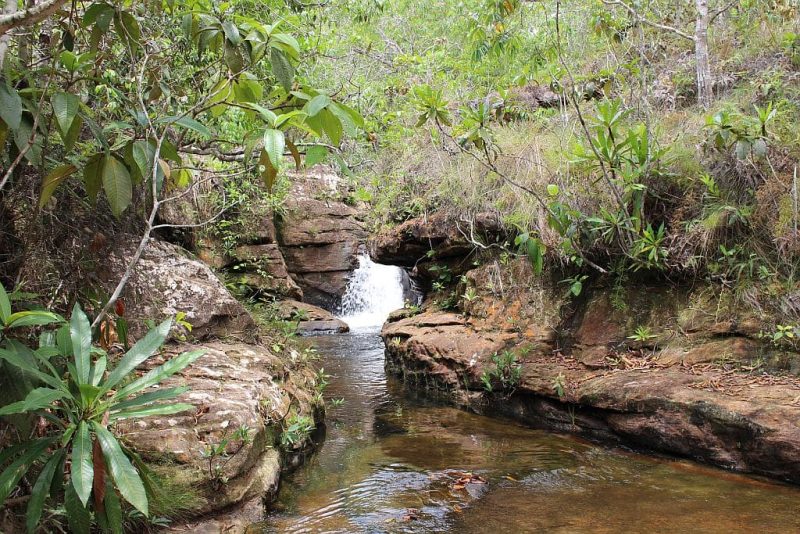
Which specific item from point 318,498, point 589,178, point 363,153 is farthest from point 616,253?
point 363,153

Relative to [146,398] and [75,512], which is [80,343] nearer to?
[146,398]

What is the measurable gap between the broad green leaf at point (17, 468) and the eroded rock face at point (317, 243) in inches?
474

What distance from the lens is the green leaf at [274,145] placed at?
1877 mm

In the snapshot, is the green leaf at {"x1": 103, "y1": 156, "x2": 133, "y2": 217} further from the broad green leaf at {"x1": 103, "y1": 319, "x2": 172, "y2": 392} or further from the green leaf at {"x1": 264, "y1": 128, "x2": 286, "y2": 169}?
the green leaf at {"x1": 264, "y1": 128, "x2": 286, "y2": 169}

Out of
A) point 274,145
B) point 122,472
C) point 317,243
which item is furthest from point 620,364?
point 317,243

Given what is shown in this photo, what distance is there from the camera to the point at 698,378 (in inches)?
184

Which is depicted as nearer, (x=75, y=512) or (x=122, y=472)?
(x=122, y=472)

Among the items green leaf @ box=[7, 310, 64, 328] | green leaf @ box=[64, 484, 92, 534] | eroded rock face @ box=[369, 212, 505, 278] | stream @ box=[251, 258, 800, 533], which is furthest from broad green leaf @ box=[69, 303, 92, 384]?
eroded rock face @ box=[369, 212, 505, 278]

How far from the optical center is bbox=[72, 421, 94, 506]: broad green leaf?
5.74 ft

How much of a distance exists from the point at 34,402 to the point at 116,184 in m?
0.87

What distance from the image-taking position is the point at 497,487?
4.09 meters

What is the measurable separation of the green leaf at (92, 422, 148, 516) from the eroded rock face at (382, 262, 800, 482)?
4089 millimetres

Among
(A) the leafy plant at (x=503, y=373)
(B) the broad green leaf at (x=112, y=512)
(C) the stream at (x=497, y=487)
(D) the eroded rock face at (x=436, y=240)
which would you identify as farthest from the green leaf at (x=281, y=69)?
(D) the eroded rock face at (x=436, y=240)

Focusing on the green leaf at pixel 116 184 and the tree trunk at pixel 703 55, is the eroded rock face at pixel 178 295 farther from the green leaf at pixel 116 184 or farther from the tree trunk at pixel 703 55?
the tree trunk at pixel 703 55
